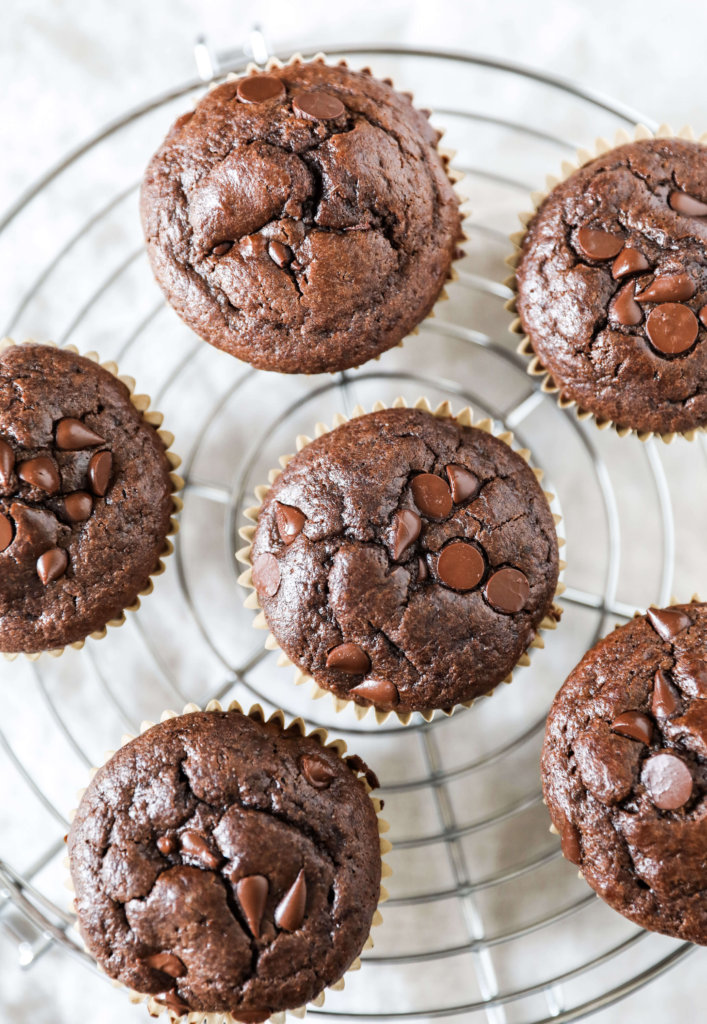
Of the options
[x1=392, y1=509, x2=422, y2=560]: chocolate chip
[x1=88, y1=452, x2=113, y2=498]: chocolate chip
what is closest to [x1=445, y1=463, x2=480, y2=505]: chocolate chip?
[x1=392, y1=509, x2=422, y2=560]: chocolate chip

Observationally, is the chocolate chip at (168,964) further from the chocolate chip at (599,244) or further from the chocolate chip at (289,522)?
the chocolate chip at (599,244)

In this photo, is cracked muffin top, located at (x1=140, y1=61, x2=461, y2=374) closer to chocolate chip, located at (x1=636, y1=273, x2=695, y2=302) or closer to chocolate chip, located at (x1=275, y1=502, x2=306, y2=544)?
chocolate chip, located at (x1=275, y1=502, x2=306, y2=544)

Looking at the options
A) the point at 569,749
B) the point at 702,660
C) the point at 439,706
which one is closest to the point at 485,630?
the point at 439,706

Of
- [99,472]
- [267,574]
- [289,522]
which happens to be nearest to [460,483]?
[289,522]

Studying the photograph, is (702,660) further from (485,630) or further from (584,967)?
(584,967)

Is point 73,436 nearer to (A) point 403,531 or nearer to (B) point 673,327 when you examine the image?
(A) point 403,531

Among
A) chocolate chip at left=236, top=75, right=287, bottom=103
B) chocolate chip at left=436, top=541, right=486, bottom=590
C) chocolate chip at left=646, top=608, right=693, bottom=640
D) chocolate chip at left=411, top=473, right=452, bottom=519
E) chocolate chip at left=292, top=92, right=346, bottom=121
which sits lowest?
chocolate chip at left=646, top=608, right=693, bottom=640
